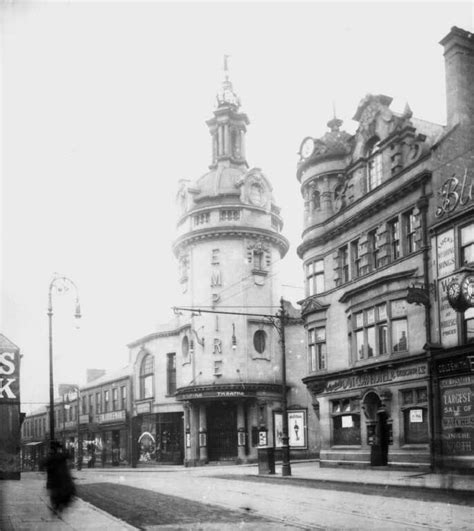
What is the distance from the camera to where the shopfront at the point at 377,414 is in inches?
1164

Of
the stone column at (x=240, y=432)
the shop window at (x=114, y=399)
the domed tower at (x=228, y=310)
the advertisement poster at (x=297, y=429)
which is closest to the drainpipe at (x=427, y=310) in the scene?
the advertisement poster at (x=297, y=429)

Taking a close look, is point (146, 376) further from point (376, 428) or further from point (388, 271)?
point (388, 271)

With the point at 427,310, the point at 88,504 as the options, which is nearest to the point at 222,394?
the point at 427,310

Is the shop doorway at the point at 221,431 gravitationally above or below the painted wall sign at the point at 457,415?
below

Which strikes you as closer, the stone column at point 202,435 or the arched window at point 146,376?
the stone column at point 202,435

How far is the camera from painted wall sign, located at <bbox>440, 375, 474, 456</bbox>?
26.3 meters

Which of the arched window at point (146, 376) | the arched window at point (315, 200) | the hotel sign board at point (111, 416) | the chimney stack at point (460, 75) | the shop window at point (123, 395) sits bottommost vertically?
the hotel sign board at point (111, 416)

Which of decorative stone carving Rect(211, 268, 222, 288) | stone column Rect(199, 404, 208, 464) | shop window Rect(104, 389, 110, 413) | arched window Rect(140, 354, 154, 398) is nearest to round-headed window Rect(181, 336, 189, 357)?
stone column Rect(199, 404, 208, 464)

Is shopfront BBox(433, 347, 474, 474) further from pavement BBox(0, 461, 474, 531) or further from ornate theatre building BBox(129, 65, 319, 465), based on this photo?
ornate theatre building BBox(129, 65, 319, 465)

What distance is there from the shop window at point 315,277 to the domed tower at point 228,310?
10.6 meters

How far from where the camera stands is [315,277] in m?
38.5

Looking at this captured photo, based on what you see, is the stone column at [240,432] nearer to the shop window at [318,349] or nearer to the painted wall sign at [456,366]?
the shop window at [318,349]

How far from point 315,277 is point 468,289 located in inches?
583

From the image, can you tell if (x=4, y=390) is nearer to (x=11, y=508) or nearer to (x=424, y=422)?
(x=11, y=508)
